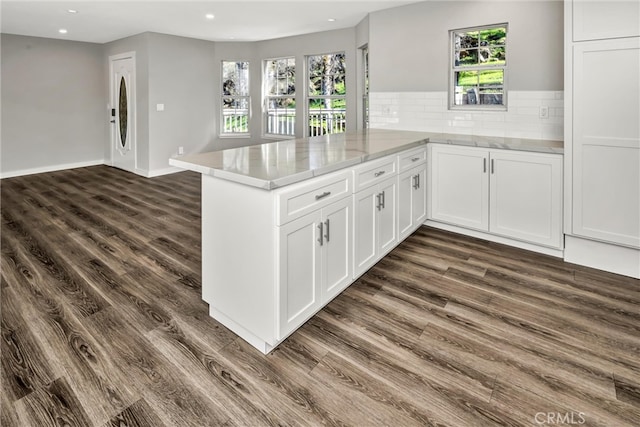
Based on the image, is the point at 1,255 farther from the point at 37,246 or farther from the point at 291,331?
the point at 291,331

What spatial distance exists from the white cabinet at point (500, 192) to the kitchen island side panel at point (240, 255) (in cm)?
228

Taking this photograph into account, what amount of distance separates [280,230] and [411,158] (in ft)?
6.02

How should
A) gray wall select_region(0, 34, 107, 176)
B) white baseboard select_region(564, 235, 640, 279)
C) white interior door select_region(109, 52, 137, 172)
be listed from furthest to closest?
white interior door select_region(109, 52, 137, 172), gray wall select_region(0, 34, 107, 176), white baseboard select_region(564, 235, 640, 279)

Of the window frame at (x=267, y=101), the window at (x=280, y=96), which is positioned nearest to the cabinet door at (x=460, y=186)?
the window frame at (x=267, y=101)

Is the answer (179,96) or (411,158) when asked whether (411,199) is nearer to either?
(411,158)

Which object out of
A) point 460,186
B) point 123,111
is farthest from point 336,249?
point 123,111

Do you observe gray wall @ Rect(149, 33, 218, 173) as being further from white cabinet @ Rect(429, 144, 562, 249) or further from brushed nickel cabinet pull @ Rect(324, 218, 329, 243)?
brushed nickel cabinet pull @ Rect(324, 218, 329, 243)

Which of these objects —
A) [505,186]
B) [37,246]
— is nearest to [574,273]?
Result: [505,186]

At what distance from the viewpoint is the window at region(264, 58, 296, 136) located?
6844 mm

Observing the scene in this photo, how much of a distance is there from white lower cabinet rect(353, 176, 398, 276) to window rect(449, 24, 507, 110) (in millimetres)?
1744

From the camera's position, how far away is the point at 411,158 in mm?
3275

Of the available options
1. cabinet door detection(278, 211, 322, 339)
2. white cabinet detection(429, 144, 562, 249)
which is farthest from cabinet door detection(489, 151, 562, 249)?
cabinet door detection(278, 211, 322, 339)

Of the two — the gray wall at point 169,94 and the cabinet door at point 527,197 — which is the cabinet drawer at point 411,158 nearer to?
the cabinet door at point 527,197

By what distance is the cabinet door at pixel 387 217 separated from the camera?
109 inches
